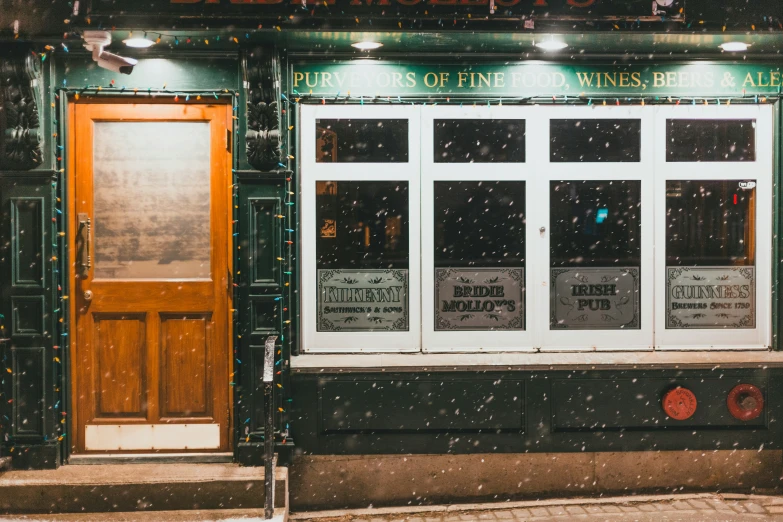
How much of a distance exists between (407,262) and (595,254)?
4.97ft

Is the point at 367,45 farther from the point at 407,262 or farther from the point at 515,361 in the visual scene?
the point at 515,361

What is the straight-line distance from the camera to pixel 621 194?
597 cm

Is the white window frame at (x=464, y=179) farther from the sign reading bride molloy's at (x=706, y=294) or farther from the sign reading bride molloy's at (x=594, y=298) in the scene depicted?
the sign reading bride molloy's at (x=706, y=294)

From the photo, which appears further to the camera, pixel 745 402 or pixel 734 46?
pixel 745 402

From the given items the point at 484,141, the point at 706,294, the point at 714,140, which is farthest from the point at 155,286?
the point at 714,140

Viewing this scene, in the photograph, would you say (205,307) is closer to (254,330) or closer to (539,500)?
(254,330)

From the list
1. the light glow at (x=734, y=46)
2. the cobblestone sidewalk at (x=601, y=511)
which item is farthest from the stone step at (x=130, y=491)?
the light glow at (x=734, y=46)

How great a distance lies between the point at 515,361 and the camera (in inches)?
230

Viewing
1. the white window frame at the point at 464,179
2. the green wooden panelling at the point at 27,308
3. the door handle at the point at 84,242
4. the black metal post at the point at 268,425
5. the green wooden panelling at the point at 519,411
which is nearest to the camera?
the black metal post at the point at 268,425

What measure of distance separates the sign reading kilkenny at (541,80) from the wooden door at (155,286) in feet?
3.35

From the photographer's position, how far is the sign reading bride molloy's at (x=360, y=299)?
5902 millimetres

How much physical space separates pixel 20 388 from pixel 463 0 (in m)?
4.30

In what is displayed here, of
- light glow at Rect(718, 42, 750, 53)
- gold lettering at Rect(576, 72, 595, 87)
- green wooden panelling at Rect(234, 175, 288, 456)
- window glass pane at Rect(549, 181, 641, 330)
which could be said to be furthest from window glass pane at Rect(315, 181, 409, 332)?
light glow at Rect(718, 42, 750, 53)

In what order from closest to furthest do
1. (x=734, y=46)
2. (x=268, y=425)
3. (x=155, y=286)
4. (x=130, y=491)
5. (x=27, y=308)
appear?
(x=268, y=425)
(x=130, y=491)
(x=27, y=308)
(x=734, y=46)
(x=155, y=286)
